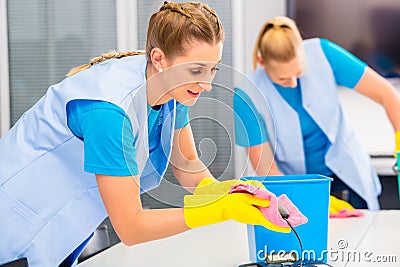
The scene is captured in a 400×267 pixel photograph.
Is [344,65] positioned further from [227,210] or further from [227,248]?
[227,210]

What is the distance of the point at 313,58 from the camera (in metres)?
2.53

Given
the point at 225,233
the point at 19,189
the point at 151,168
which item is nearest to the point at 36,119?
the point at 19,189

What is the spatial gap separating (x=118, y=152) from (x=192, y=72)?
21cm

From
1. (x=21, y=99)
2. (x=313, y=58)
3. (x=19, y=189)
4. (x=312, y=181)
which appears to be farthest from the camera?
(x=21, y=99)

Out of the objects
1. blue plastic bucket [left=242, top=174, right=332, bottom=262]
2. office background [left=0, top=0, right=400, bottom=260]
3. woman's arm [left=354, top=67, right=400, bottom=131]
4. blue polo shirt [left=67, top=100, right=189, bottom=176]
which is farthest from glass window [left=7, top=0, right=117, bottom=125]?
blue polo shirt [left=67, top=100, right=189, bottom=176]

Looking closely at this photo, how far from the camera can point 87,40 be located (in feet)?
11.5

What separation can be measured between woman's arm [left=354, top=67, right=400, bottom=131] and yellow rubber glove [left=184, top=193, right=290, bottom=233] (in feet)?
4.28

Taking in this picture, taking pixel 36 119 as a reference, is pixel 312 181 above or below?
below

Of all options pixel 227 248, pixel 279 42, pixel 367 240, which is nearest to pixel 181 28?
pixel 227 248

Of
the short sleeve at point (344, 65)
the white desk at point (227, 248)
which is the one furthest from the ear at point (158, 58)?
the short sleeve at point (344, 65)

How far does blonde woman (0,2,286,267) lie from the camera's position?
4.30 feet

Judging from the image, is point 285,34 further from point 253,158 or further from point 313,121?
point 253,158

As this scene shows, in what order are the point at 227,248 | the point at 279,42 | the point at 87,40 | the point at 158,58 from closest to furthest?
the point at 158,58
the point at 227,248
the point at 279,42
the point at 87,40

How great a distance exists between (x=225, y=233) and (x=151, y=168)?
58 cm
